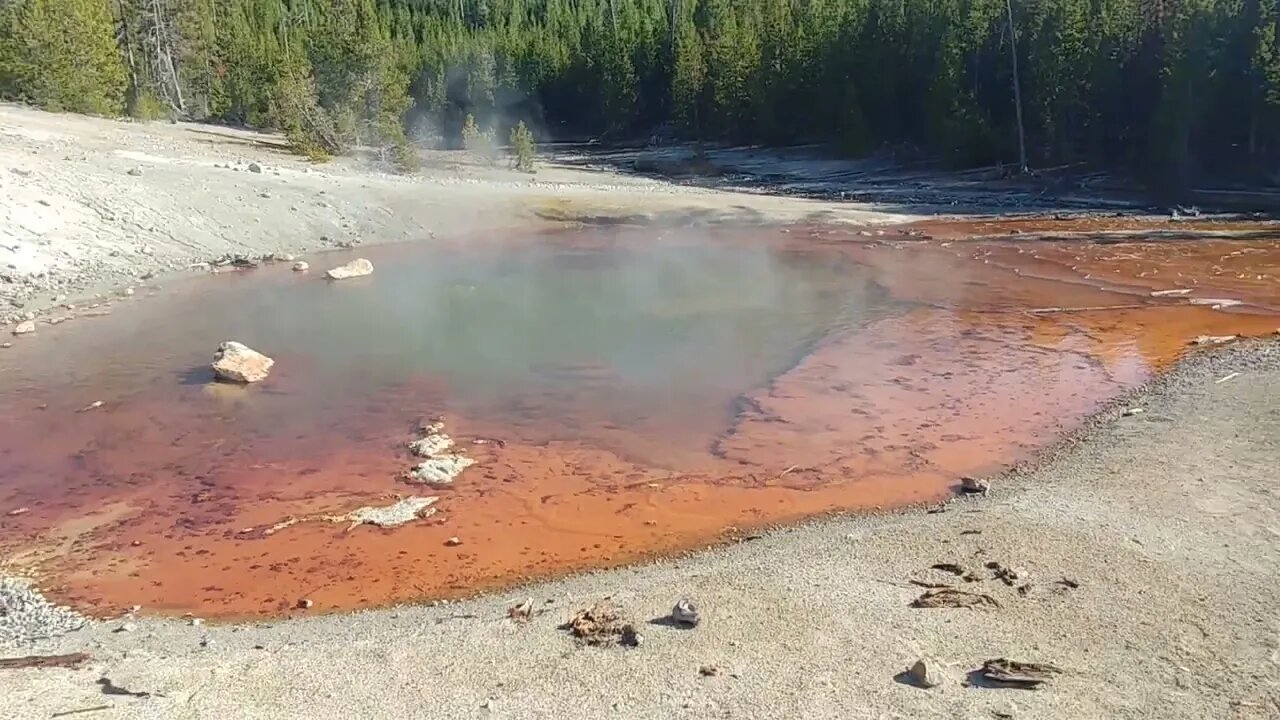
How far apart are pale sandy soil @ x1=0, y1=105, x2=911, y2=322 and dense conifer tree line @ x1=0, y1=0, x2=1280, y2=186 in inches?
243

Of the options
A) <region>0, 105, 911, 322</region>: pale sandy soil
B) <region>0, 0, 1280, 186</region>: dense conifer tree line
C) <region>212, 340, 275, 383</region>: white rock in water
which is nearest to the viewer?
<region>212, 340, 275, 383</region>: white rock in water

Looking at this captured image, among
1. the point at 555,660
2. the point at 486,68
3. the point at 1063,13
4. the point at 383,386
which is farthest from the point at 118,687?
the point at 486,68

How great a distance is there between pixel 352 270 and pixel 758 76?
43.0 metres

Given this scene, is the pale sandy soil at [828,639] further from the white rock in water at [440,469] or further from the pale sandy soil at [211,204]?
the pale sandy soil at [211,204]

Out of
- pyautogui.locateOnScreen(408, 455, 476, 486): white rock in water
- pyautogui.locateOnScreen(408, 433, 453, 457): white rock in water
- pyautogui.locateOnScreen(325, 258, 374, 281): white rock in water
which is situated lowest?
pyautogui.locateOnScreen(408, 455, 476, 486): white rock in water

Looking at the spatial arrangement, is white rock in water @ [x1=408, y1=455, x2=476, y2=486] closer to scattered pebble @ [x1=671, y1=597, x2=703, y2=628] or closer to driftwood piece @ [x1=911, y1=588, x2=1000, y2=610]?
scattered pebble @ [x1=671, y1=597, x2=703, y2=628]

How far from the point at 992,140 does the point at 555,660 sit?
142ft

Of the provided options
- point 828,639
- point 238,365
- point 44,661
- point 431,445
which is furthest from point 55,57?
point 828,639

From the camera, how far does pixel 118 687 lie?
7098 mm

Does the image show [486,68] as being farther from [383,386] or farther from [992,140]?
[383,386]

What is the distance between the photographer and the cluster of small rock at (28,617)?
823 cm

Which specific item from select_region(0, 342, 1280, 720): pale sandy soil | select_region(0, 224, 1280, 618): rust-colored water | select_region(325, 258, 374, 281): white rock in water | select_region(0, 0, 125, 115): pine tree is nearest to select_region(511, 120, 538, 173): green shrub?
select_region(0, 0, 125, 115): pine tree

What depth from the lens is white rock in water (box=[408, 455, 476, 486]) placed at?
Result: 11.9 meters

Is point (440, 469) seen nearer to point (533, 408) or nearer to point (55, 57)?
Answer: point (533, 408)
